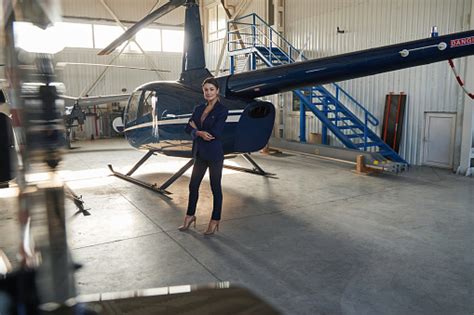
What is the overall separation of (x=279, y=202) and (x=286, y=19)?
908 centimetres

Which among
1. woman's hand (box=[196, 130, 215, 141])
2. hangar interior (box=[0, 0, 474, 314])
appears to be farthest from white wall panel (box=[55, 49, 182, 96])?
woman's hand (box=[196, 130, 215, 141])

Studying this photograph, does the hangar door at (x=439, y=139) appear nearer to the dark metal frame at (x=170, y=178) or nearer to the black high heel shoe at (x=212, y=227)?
the dark metal frame at (x=170, y=178)

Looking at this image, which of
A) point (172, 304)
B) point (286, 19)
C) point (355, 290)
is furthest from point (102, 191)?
point (286, 19)

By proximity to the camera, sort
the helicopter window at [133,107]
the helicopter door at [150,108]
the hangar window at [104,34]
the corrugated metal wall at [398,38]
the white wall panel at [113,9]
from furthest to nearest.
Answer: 1. the hangar window at [104,34]
2. the white wall panel at [113,9]
3. the corrugated metal wall at [398,38]
4. the helicopter window at [133,107]
5. the helicopter door at [150,108]

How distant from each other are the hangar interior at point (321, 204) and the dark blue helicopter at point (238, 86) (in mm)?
953

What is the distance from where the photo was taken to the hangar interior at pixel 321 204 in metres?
3.12

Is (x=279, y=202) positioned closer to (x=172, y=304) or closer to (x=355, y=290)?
(x=355, y=290)

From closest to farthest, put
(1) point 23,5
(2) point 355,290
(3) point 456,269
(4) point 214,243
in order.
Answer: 1. (1) point 23,5
2. (2) point 355,290
3. (3) point 456,269
4. (4) point 214,243

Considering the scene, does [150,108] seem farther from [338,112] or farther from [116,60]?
[116,60]

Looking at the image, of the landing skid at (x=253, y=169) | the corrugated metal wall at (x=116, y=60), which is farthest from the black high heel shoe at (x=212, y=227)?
the corrugated metal wall at (x=116, y=60)

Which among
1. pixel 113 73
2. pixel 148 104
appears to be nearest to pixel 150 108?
pixel 148 104

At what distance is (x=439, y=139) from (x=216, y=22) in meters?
11.7

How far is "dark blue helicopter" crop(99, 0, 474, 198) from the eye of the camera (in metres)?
4.73

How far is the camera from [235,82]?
19.4ft
